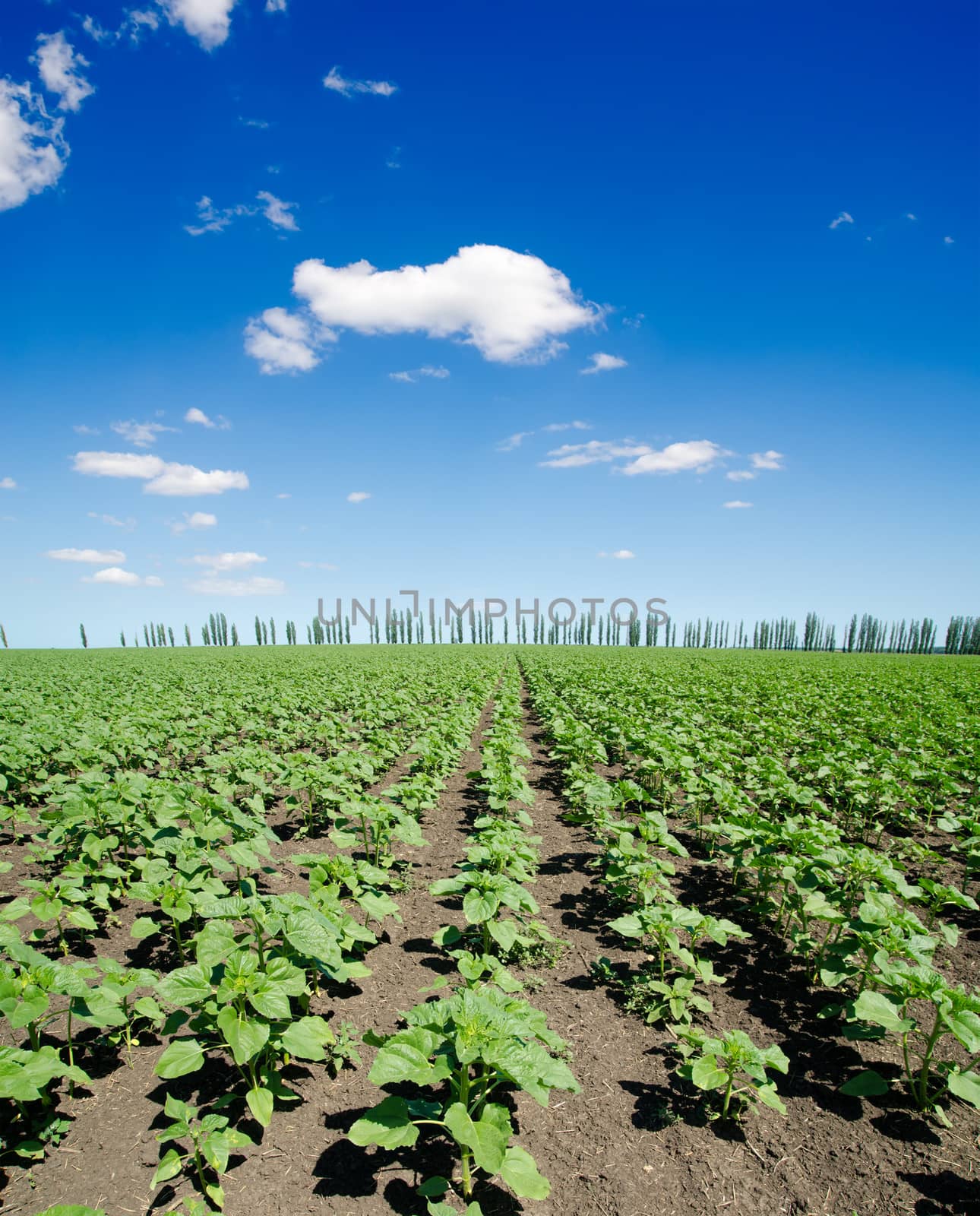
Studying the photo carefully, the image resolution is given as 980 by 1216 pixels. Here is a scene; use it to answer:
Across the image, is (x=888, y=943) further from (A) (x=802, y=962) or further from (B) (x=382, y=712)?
(B) (x=382, y=712)

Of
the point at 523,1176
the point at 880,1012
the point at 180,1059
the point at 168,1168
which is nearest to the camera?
the point at 523,1176

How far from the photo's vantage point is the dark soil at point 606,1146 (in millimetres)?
3061

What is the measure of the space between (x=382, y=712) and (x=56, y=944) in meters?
9.34

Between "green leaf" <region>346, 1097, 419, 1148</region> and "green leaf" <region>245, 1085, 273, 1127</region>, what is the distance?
57 centimetres

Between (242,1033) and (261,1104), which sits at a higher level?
(242,1033)

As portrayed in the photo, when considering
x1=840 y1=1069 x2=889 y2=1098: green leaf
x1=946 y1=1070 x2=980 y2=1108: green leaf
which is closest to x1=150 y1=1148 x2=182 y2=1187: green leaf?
x1=840 y1=1069 x2=889 y2=1098: green leaf

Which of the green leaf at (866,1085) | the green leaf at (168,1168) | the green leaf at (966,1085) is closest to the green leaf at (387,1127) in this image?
the green leaf at (168,1168)

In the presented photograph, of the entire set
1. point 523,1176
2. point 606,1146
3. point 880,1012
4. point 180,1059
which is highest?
point 880,1012

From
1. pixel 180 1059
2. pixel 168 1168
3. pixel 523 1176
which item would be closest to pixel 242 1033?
pixel 180 1059

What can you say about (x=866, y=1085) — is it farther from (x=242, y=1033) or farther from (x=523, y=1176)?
(x=242, y=1033)

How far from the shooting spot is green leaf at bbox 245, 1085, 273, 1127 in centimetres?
319

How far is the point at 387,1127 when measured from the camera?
9.73ft

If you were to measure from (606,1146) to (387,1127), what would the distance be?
1401 millimetres

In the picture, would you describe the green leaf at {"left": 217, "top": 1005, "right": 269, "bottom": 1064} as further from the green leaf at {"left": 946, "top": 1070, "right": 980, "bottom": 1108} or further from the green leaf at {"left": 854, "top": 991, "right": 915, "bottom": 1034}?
the green leaf at {"left": 946, "top": 1070, "right": 980, "bottom": 1108}
